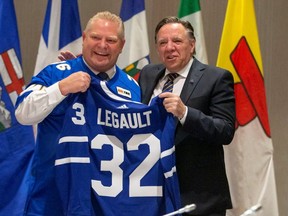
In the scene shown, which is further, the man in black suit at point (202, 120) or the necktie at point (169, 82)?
the necktie at point (169, 82)

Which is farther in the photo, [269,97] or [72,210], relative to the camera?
[269,97]

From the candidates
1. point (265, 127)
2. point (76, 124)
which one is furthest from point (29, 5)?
point (76, 124)

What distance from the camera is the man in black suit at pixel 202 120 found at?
2266 millimetres

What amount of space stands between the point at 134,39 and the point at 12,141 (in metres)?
0.99

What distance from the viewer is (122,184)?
2.15 metres

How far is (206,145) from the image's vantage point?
7.60ft

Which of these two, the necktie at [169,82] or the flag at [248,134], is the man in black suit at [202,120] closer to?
the necktie at [169,82]

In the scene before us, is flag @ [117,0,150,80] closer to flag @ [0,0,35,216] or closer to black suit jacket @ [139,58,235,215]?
flag @ [0,0,35,216]

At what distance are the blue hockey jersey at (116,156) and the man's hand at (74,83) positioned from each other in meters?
0.08

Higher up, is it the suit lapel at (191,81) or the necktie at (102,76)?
the necktie at (102,76)

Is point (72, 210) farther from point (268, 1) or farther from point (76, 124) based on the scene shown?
point (268, 1)

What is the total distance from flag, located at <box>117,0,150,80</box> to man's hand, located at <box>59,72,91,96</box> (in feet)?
4.60

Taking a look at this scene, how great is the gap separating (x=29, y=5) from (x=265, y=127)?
6.50ft

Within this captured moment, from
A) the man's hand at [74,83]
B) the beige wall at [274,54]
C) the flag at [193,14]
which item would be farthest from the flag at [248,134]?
the man's hand at [74,83]
